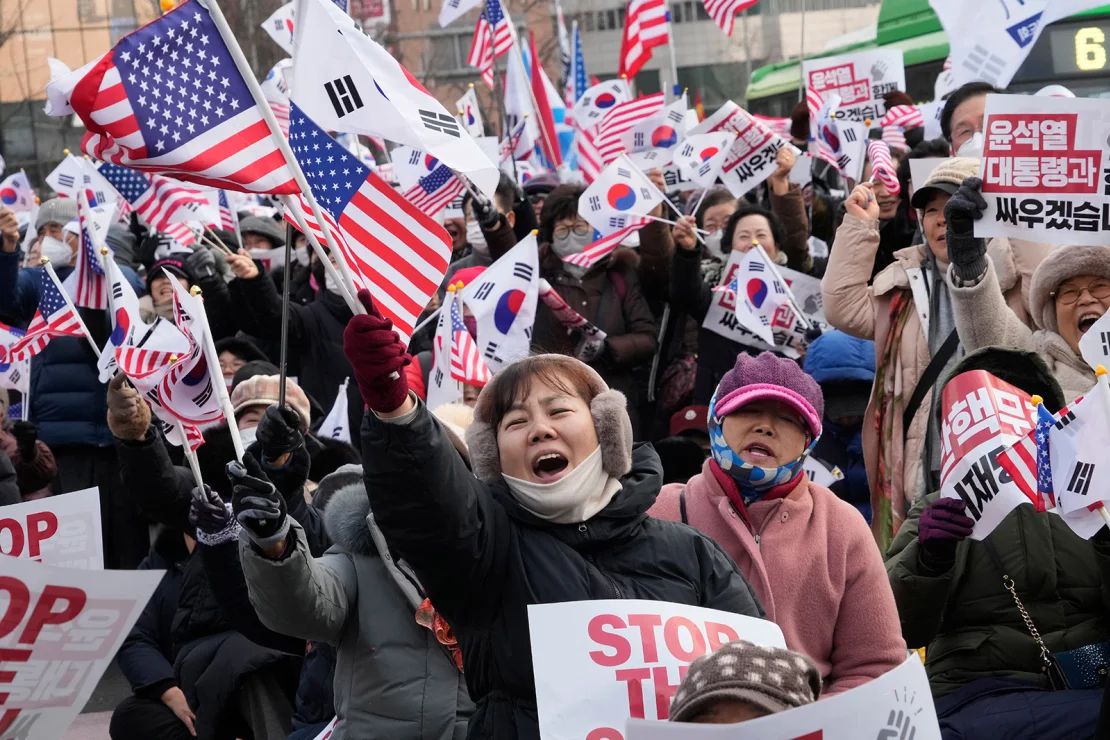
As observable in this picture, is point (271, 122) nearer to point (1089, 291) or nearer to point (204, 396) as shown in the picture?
point (204, 396)

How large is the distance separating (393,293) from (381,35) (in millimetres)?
24830

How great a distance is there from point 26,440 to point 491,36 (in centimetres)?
676

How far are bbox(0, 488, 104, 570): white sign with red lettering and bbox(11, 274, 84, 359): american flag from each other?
3619mm

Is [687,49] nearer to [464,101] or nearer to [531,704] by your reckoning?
[464,101]

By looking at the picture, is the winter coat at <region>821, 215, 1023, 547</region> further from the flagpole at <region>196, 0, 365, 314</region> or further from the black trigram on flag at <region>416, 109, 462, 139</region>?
the flagpole at <region>196, 0, 365, 314</region>

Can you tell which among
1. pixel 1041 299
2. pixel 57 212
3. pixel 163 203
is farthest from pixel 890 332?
pixel 57 212

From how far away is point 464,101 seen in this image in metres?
15.3

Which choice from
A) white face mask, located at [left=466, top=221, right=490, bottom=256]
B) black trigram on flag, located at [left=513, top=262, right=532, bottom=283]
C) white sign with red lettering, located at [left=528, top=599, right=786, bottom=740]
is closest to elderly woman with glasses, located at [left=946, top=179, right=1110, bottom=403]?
white sign with red lettering, located at [left=528, top=599, right=786, bottom=740]

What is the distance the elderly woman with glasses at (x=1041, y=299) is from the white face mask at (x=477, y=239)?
14.4 feet

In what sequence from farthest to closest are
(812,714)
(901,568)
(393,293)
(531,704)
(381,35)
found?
(381,35), (901,568), (393,293), (531,704), (812,714)

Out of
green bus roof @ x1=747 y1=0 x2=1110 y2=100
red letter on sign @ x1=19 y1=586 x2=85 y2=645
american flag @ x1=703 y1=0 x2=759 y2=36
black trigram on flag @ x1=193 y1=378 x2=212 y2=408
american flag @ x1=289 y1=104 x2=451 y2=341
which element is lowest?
green bus roof @ x1=747 y1=0 x2=1110 y2=100

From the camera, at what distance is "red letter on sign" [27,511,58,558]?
14.6ft

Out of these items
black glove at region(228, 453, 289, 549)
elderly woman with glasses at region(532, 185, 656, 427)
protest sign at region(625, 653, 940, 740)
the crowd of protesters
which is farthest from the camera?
elderly woman with glasses at region(532, 185, 656, 427)

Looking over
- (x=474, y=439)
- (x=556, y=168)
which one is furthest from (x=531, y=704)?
(x=556, y=168)
